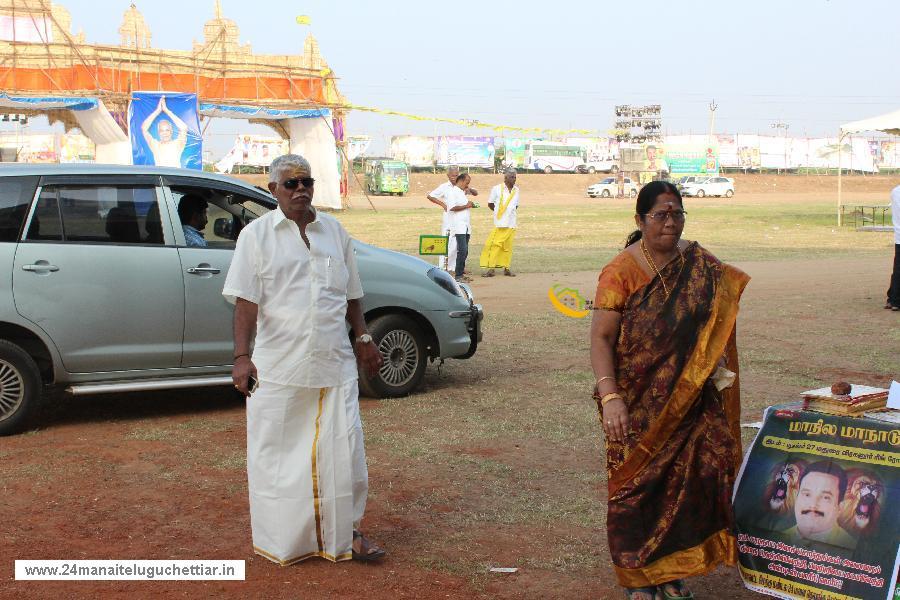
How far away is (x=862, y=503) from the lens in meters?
3.89

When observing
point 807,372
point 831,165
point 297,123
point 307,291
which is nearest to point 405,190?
point 297,123

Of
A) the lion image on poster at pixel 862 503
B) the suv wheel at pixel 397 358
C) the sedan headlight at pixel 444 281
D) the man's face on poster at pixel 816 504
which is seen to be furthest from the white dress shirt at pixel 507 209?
the lion image on poster at pixel 862 503

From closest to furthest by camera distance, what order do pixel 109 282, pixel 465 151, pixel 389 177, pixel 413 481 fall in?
pixel 413 481 < pixel 109 282 < pixel 389 177 < pixel 465 151

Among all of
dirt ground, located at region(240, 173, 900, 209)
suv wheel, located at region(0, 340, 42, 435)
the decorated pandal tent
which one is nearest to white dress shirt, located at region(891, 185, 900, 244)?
suv wheel, located at region(0, 340, 42, 435)

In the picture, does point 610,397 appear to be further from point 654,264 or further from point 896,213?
point 896,213

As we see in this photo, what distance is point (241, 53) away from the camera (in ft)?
126

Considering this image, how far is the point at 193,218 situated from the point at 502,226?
34.0ft

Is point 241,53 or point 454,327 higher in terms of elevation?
point 241,53

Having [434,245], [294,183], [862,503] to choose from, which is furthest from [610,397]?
[434,245]

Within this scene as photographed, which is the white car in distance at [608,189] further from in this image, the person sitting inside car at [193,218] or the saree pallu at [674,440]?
the saree pallu at [674,440]

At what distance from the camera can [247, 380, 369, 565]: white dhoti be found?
180 inches

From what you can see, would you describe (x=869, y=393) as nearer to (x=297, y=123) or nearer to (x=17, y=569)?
(x=17, y=569)

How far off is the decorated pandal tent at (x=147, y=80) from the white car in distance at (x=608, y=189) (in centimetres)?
2868

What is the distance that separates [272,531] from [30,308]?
3.37m
